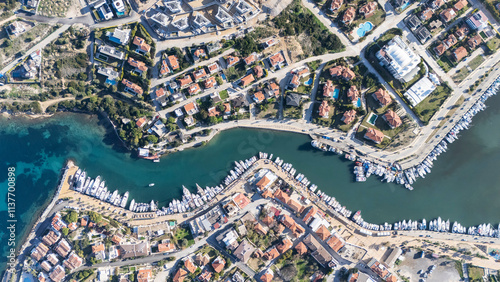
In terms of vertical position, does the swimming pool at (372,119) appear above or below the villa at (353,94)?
below

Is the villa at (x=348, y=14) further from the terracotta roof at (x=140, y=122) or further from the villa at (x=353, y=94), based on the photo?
the terracotta roof at (x=140, y=122)

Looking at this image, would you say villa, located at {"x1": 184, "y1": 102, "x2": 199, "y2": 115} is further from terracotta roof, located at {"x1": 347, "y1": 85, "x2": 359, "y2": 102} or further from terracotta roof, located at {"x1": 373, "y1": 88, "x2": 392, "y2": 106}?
terracotta roof, located at {"x1": 373, "y1": 88, "x2": 392, "y2": 106}


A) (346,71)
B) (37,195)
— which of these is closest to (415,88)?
(346,71)

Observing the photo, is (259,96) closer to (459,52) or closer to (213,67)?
(213,67)

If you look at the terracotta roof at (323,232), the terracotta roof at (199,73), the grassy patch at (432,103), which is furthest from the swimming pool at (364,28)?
the terracotta roof at (323,232)

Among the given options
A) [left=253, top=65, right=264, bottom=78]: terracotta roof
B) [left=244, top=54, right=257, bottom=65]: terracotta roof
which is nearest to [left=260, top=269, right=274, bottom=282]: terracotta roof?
[left=253, top=65, right=264, bottom=78]: terracotta roof
